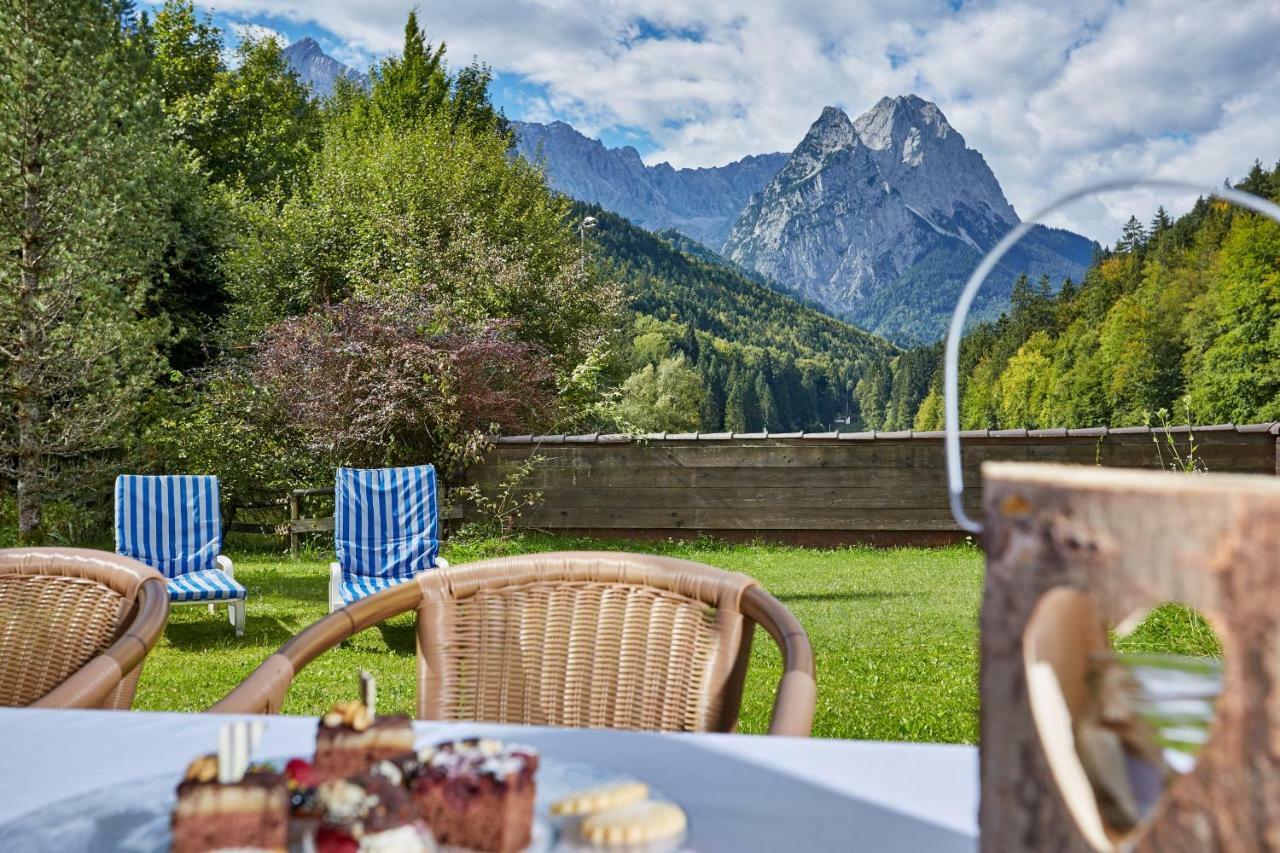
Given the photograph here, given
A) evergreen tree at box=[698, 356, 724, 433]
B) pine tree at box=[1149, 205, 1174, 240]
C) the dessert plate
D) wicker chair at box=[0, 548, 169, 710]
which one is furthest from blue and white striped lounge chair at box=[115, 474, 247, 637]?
evergreen tree at box=[698, 356, 724, 433]

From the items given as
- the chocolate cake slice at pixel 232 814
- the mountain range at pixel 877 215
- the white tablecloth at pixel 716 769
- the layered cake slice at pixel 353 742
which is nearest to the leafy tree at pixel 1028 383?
the white tablecloth at pixel 716 769

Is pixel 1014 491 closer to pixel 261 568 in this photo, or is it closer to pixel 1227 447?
pixel 261 568

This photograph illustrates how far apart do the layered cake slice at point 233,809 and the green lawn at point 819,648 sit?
10.3 feet

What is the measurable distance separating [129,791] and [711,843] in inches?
19.9

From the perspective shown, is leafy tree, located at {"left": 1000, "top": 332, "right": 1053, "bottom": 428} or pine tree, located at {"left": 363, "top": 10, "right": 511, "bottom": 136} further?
leafy tree, located at {"left": 1000, "top": 332, "right": 1053, "bottom": 428}

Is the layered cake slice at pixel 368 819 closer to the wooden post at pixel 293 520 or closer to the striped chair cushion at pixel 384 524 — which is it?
the striped chair cushion at pixel 384 524

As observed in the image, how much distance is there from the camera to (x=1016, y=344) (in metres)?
22.9

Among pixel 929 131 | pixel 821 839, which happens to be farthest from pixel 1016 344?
pixel 929 131

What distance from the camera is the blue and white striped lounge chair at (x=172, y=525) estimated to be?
19.5 ft

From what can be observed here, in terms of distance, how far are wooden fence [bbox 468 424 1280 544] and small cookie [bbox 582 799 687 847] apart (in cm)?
883

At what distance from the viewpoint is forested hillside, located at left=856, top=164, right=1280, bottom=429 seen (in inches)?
578

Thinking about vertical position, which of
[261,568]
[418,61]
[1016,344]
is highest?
[418,61]

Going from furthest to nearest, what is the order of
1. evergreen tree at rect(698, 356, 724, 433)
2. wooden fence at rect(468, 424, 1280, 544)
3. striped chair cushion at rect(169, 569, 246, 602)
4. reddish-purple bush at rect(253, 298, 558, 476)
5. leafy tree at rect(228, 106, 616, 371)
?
evergreen tree at rect(698, 356, 724, 433) → leafy tree at rect(228, 106, 616, 371) → wooden fence at rect(468, 424, 1280, 544) → reddish-purple bush at rect(253, 298, 558, 476) → striped chair cushion at rect(169, 569, 246, 602)

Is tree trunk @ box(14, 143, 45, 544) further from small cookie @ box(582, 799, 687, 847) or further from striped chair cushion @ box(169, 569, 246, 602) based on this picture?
small cookie @ box(582, 799, 687, 847)
